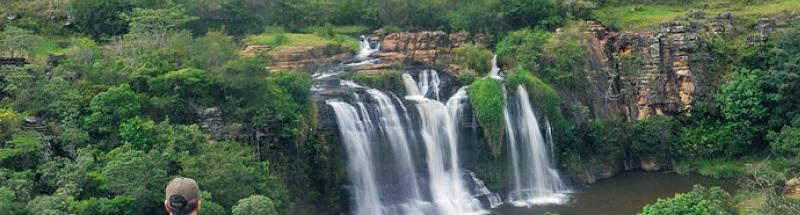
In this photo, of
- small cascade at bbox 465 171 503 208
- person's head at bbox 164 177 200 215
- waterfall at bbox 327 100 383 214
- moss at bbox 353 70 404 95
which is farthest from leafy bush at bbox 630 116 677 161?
person's head at bbox 164 177 200 215

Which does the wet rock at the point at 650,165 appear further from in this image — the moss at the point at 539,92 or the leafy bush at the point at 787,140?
the moss at the point at 539,92

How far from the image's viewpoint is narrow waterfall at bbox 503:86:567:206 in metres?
23.5

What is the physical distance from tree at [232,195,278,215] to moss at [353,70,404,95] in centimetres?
849

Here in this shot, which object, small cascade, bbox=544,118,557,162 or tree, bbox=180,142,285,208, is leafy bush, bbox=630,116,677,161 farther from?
tree, bbox=180,142,285,208

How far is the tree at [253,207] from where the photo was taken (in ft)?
49.2

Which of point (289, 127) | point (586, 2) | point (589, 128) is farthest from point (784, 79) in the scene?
point (289, 127)

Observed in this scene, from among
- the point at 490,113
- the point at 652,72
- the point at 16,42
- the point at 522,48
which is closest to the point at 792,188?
the point at 490,113

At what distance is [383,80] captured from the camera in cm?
2339

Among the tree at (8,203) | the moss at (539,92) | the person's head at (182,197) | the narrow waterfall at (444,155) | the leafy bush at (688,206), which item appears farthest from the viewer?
the moss at (539,92)

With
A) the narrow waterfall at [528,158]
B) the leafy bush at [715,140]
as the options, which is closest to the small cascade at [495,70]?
the narrow waterfall at [528,158]

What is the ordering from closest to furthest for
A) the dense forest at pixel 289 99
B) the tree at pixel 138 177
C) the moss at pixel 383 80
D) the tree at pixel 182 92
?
the tree at pixel 138 177
the dense forest at pixel 289 99
the tree at pixel 182 92
the moss at pixel 383 80

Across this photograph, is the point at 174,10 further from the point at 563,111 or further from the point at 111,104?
the point at 563,111

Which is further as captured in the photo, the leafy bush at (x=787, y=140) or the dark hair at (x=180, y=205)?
the leafy bush at (x=787, y=140)

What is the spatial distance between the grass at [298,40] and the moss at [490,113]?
5678mm
